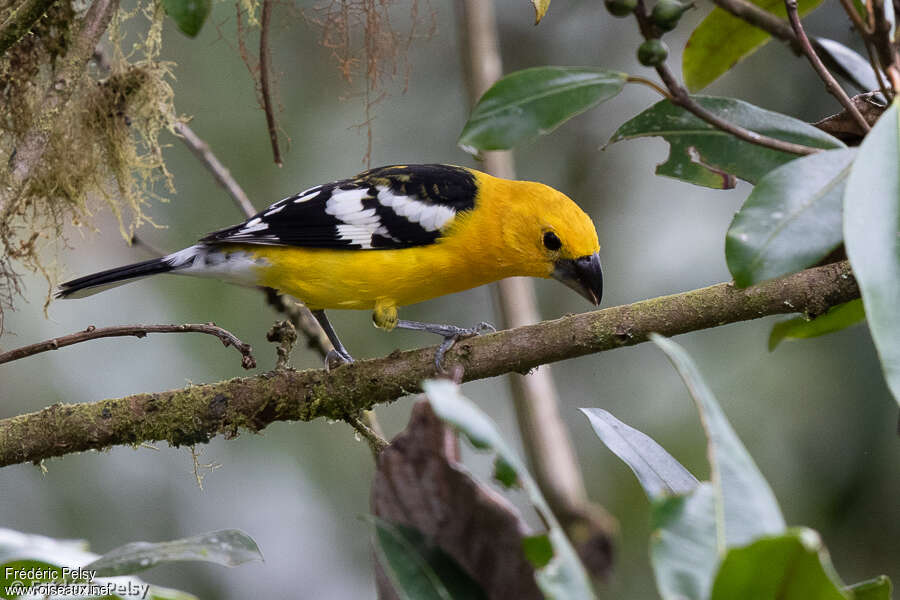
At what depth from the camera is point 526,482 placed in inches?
41.3

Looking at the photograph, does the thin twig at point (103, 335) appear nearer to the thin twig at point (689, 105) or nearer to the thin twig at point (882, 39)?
the thin twig at point (689, 105)

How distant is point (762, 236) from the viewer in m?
1.58

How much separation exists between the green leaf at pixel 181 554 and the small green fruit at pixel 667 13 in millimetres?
1306

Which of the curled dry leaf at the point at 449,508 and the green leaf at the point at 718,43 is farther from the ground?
the green leaf at the point at 718,43

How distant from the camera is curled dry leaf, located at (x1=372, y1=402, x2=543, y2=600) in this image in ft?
3.54

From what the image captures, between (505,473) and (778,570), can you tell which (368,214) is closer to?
(505,473)

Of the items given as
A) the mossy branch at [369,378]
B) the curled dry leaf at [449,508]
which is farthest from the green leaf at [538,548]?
the mossy branch at [369,378]

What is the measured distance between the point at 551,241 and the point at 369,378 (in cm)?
118

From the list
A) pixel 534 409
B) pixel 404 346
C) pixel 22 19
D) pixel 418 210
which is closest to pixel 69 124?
pixel 22 19

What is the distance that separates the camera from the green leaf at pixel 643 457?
1794 mm

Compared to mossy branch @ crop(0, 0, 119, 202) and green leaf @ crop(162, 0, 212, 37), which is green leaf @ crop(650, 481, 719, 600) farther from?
mossy branch @ crop(0, 0, 119, 202)

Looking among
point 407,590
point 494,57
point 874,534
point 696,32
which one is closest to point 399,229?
point 494,57

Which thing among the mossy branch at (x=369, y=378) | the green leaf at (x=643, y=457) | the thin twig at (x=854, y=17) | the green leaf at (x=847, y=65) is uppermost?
the green leaf at (x=847, y=65)

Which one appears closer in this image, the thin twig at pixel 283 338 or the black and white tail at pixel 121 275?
the thin twig at pixel 283 338
